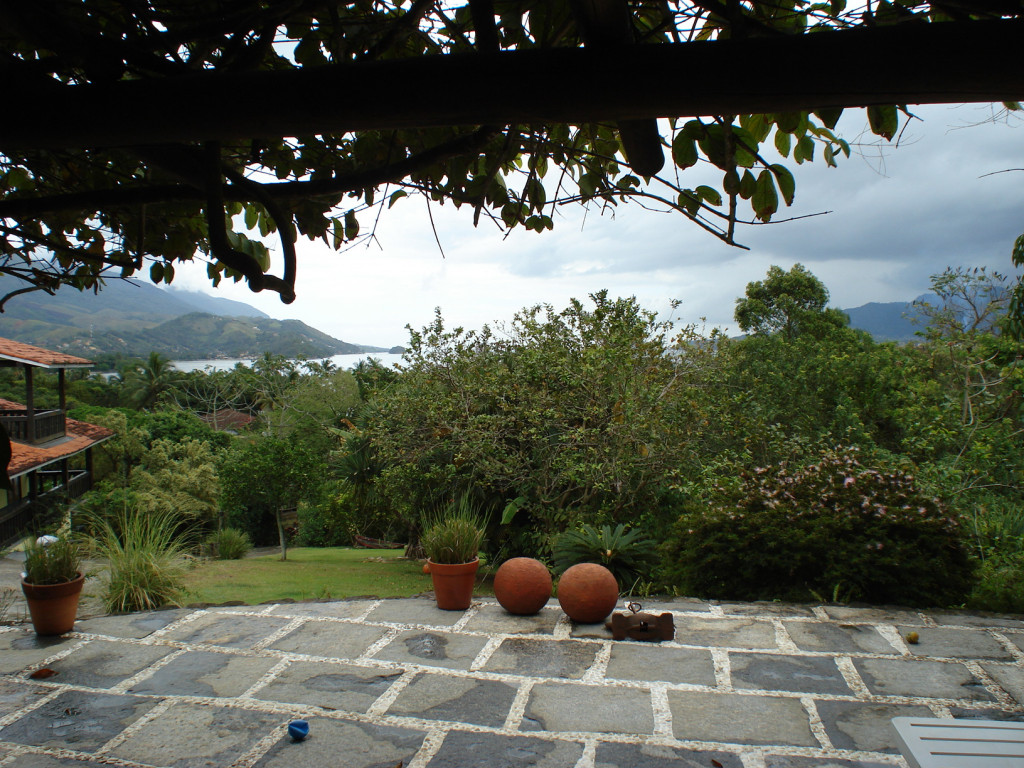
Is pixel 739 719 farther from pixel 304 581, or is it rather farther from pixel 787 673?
pixel 304 581

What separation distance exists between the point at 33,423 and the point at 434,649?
16.3 m

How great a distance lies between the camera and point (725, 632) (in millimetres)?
3703

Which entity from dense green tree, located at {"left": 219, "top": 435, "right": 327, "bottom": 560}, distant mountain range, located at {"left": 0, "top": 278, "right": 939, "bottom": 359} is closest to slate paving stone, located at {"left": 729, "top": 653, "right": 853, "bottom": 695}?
dense green tree, located at {"left": 219, "top": 435, "right": 327, "bottom": 560}

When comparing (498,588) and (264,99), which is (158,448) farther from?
(264,99)

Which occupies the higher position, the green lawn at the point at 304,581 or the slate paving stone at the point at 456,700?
the slate paving stone at the point at 456,700

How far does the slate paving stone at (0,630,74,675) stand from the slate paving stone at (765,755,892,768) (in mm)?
3515

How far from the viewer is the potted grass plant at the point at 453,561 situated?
4133 millimetres

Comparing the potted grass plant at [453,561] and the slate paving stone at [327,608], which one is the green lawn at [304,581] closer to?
the slate paving stone at [327,608]

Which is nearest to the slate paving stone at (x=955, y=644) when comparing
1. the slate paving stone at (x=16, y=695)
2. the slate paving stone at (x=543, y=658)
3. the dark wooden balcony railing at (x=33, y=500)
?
the slate paving stone at (x=543, y=658)

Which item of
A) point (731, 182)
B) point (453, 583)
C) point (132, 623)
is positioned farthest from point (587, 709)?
point (132, 623)

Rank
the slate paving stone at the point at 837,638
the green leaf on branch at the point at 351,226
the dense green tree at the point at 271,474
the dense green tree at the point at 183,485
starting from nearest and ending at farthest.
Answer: the green leaf on branch at the point at 351,226
the slate paving stone at the point at 837,638
the dense green tree at the point at 271,474
the dense green tree at the point at 183,485

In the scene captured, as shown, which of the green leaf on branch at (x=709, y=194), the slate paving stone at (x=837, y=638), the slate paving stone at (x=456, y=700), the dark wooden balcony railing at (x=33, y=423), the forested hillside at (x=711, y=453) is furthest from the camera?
the dark wooden balcony railing at (x=33, y=423)

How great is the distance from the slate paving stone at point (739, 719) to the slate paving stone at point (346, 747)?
1062 mm

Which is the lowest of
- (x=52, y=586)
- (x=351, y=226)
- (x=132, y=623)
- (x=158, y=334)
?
(x=132, y=623)
